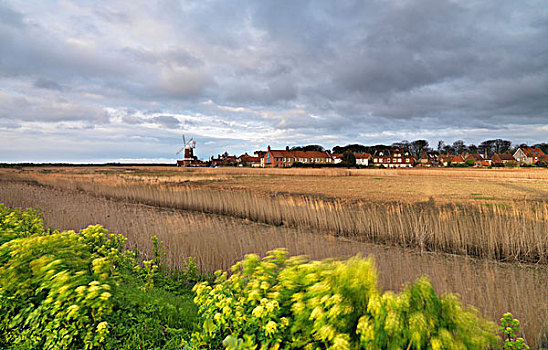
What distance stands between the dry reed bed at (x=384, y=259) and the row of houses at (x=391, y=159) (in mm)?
72538

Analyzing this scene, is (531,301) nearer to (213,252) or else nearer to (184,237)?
(213,252)

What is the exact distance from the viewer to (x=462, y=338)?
2053mm

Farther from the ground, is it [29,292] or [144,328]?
[29,292]

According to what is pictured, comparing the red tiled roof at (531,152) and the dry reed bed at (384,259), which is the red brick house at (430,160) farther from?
the dry reed bed at (384,259)

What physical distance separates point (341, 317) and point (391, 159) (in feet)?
377

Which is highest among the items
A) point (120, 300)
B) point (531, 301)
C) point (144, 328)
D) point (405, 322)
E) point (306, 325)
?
point (405, 322)

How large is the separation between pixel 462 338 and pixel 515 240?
715cm

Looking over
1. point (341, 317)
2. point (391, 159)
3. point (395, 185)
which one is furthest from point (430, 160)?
point (341, 317)

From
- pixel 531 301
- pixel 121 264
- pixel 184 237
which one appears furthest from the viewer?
pixel 184 237

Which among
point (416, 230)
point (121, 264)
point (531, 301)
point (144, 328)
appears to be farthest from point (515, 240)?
point (121, 264)

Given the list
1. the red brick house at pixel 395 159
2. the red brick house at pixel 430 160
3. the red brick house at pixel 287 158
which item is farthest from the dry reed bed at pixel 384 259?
the red brick house at pixel 430 160

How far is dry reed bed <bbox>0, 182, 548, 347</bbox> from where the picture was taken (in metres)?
4.20

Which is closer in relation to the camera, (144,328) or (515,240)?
(144,328)

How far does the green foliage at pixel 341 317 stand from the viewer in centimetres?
207
